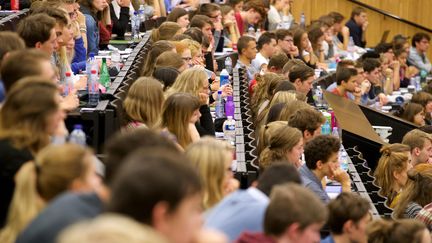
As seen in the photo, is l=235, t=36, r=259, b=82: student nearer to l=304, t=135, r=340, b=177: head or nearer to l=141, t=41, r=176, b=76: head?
l=141, t=41, r=176, b=76: head

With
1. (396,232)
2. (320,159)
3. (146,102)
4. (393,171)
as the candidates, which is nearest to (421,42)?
(393,171)

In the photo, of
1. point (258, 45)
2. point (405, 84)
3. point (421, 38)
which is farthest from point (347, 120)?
point (421, 38)

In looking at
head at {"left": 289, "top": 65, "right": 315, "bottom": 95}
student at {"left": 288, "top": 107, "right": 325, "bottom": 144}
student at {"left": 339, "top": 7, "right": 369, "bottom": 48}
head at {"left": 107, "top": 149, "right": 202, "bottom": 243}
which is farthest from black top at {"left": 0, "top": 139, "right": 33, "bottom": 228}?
student at {"left": 339, "top": 7, "right": 369, "bottom": 48}

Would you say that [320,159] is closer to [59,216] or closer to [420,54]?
[59,216]

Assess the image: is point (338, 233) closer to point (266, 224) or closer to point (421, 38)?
point (266, 224)

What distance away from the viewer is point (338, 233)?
5309mm

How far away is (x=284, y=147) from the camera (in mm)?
6336

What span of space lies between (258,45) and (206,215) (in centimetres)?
774

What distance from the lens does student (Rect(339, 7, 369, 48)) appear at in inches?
647

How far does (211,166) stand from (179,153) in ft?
3.63

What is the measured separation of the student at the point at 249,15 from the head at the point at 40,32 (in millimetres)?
7992

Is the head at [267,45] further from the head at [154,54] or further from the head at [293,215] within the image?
the head at [293,215]

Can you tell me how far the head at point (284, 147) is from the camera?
6305mm

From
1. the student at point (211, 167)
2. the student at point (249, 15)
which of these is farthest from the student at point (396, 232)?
the student at point (249, 15)
